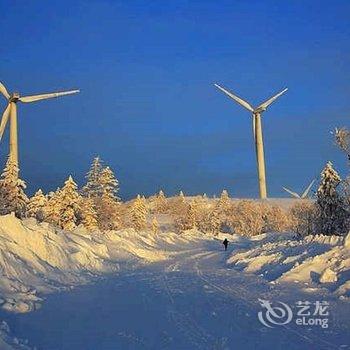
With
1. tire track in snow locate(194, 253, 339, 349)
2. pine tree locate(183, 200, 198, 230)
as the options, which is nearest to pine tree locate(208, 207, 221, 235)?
pine tree locate(183, 200, 198, 230)

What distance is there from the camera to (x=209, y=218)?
136500 mm

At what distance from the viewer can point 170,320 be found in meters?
13.4

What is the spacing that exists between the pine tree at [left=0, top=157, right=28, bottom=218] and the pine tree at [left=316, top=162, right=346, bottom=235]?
32.6 metres

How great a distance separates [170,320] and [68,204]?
52.5m

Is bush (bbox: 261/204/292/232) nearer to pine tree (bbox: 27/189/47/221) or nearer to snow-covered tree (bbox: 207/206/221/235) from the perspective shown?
snow-covered tree (bbox: 207/206/221/235)

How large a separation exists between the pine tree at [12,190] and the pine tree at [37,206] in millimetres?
10300

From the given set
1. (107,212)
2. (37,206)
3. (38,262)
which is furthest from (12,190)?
(38,262)

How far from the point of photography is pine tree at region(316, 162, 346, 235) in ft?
181

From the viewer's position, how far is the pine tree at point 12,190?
6147cm

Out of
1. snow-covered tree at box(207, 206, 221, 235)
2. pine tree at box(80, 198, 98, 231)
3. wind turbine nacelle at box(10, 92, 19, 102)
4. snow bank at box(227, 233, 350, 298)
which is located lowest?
snow-covered tree at box(207, 206, 221, 235)

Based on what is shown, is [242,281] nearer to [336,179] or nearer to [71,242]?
[71,242]

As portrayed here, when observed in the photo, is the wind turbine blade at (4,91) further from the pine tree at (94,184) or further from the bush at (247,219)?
the bush at (247,219)

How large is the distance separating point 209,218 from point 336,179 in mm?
82232

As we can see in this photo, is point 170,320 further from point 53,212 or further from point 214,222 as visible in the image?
point 214,222
